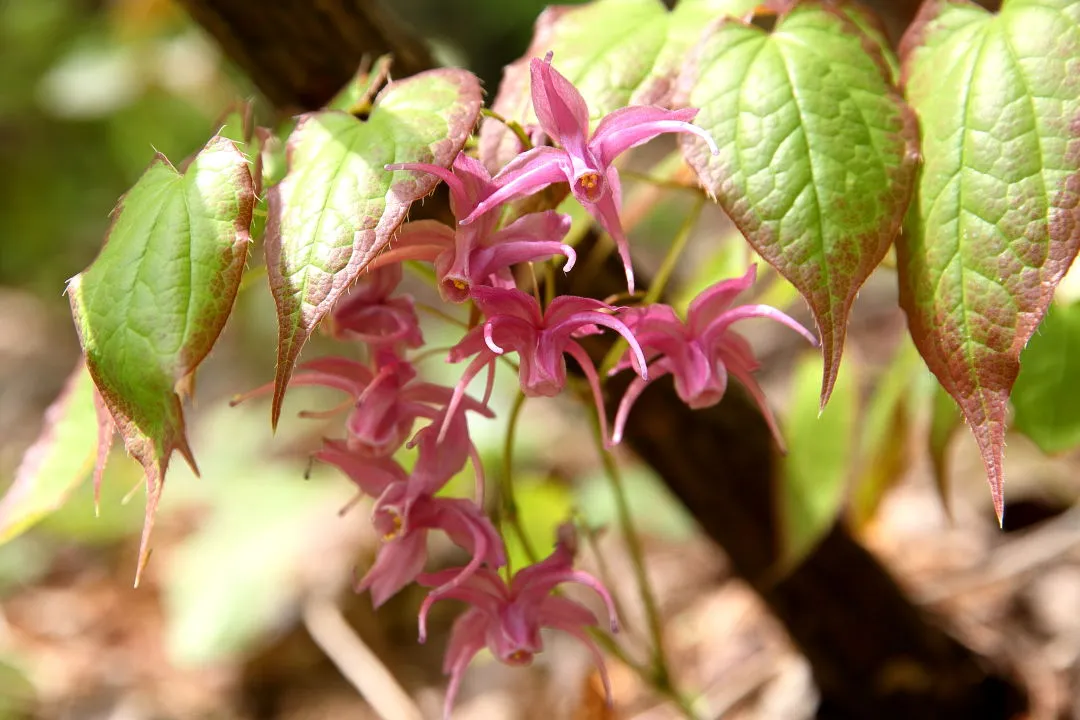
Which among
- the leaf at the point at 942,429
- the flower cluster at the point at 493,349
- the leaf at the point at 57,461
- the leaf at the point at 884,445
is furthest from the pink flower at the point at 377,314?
the leaf at the point at 884,445

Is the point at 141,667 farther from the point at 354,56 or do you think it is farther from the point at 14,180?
the point at 14,180

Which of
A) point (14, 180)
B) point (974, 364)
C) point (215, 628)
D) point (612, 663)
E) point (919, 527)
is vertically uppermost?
point (974, 364)

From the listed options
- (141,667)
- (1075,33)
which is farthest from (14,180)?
(1075,33)

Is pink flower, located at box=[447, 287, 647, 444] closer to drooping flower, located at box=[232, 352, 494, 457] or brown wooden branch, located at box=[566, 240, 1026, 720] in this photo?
drooping flower, located at box=[232, 352, 494, 457]

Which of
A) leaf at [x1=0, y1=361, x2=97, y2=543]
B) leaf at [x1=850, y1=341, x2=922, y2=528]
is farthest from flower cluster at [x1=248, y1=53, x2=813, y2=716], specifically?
leaf at [x1=850, y1=341, x2=922, y2=528]

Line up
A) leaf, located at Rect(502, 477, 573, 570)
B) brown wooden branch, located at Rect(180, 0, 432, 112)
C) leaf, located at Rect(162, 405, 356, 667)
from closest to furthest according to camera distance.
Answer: brown wooden branch, located at Rect(180, 0, 432, 112) → leaf, located at Rect(502, 477, 573, 570) → leaf, located at Rect(162, 405, 356, 667)

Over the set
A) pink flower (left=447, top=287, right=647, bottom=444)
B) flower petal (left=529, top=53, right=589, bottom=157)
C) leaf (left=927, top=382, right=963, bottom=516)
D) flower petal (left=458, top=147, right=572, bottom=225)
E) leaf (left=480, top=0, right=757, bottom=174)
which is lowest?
leaf (left=927, top=382, right=963, bottom=516)
